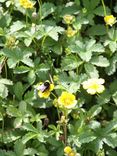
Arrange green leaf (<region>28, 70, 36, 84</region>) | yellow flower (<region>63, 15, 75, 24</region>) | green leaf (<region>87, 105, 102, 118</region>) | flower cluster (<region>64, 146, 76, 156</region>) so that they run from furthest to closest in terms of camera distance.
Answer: yellow flower (<region>63, 15, 75, 24</region>) < green leaf (<region>28, 70, 36, 84</region>) < green leaf (<region>87, 105, 102, 118</region>) < flower cluster (<region>64, 146, 76, 156</region>)

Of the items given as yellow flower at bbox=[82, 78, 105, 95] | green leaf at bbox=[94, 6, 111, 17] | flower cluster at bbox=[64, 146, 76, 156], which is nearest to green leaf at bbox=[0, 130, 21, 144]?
flower cluster at bbox=[64, 146, 76, 156]

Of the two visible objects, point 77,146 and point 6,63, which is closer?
point 77,146

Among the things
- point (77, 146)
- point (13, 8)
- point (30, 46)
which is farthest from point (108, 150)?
point (13, 8)

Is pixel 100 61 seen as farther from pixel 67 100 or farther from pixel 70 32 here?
pixel 67 100

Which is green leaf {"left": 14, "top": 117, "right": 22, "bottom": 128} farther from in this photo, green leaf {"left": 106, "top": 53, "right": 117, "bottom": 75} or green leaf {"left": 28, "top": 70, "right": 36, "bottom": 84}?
green leaf {"left": 106, "top": 53, "right": 117, "bottom": 75}

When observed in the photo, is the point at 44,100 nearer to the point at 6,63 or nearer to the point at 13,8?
the point at 6,63

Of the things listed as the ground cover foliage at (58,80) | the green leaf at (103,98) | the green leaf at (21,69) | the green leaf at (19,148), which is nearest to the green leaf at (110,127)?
the ground cover foliage at (58,80)

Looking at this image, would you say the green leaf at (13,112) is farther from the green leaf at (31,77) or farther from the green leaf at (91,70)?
the green leaf at (91,70)

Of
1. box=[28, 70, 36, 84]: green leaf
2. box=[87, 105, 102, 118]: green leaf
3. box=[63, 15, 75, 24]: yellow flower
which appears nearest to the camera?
box=[87, 105, 102, 118]: green leaf
